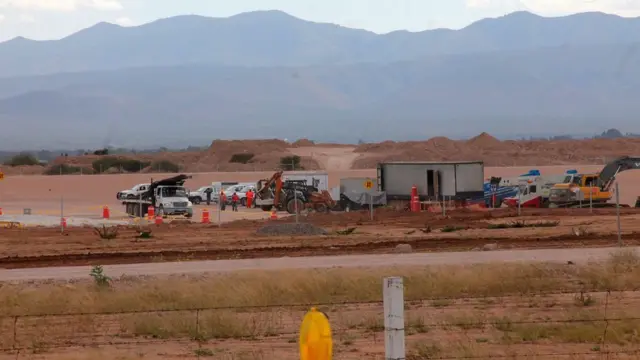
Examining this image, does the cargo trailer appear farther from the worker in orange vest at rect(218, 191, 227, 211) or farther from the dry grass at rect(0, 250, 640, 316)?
the dry grass at rect(0, 250, 640, 316)

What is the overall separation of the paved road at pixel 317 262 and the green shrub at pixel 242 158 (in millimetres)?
93145

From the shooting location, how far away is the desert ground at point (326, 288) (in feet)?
52.8

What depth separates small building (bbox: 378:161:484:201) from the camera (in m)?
51.8

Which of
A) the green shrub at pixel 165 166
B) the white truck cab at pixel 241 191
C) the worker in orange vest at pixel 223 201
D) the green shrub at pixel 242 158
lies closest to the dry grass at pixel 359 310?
the worker in orange vest at pixel 223 201

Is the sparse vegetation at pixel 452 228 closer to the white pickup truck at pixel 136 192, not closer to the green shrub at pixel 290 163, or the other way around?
the white pickup truck at pixel 136 192

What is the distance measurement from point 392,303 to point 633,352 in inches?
250

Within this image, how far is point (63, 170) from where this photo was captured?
112 meters

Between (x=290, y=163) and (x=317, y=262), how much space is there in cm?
8351

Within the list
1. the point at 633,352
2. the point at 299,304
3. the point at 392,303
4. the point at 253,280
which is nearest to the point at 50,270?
the point at 253,280

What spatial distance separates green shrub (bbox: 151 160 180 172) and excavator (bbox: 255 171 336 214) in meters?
58.9

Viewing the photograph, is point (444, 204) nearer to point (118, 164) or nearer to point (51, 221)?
point (51, 221)

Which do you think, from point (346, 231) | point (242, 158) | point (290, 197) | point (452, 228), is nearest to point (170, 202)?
point (290, 197)

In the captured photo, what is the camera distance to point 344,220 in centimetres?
4681

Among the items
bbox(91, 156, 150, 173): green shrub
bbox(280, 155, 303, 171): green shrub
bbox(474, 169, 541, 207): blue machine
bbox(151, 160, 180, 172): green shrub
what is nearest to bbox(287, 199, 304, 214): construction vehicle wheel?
bbox(474, 169, 541, 207): blue machine
